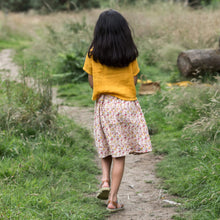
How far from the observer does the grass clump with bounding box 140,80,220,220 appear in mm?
3441

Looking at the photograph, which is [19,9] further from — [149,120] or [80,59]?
[149,120]

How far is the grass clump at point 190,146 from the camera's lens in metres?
3.44

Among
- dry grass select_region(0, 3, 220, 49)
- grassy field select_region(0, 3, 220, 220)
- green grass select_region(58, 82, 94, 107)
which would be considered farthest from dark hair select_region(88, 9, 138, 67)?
dry grass select_region(0, 3, 220, 49)

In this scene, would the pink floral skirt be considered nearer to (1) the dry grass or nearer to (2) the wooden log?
(2) the wooden log

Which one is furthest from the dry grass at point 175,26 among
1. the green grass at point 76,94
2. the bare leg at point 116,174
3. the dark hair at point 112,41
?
the bare leg at point 116,174

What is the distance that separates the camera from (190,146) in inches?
186

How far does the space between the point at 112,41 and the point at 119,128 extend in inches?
31.3

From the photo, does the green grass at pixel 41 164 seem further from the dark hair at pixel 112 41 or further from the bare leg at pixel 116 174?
the dark hair at pixel 112 41

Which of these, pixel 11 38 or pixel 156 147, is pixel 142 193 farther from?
pixel 11 38

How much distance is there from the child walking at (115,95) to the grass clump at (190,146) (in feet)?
2.28

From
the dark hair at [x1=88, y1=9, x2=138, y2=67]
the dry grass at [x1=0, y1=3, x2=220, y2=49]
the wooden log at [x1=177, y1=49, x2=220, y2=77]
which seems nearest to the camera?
the dark hair at [x1=88, y1=9, x2=138, y2=67]

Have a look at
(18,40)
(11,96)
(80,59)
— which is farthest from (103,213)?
(18,40)

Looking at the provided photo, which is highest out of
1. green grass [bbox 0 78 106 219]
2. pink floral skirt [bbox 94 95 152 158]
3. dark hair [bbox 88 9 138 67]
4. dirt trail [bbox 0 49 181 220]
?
dark hair [bbox 88 9 138 67]

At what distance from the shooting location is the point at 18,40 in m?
19.1
